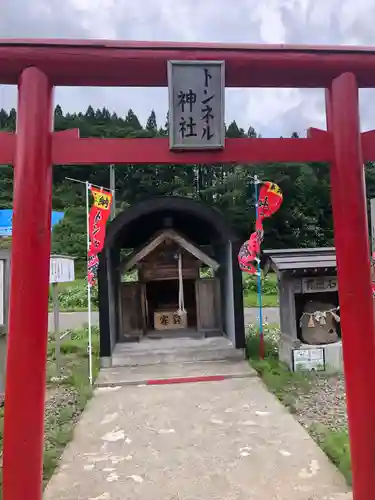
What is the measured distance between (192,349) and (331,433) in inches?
196

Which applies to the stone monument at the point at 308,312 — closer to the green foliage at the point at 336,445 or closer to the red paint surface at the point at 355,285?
the green foliage at the point at 336,445

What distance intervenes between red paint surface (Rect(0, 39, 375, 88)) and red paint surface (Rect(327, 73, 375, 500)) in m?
0.21

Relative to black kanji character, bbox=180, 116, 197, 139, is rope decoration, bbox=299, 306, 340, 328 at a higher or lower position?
lower

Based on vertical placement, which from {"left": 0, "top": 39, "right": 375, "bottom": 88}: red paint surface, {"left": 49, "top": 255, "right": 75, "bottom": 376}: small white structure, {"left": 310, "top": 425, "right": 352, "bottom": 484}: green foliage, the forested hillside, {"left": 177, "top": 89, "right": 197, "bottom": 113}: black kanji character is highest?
the forested hillside

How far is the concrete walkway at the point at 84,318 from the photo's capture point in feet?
56.4

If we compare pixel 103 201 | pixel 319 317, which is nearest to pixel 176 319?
pixel 319 317

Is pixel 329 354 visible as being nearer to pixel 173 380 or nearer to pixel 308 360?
pixel 308 360

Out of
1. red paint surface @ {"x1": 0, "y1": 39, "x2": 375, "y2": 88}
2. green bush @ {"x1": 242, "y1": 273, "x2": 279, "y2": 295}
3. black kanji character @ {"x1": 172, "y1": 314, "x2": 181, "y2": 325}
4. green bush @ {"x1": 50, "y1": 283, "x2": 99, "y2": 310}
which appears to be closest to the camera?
red paint surface @ {"x1": 0, "y1": 39, "x2": 375, "y2": 88}

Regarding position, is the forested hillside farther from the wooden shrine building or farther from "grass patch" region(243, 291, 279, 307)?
the wooden shrine building

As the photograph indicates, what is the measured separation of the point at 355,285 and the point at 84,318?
17706 millimetres

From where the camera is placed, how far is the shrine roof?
8997 millimetres

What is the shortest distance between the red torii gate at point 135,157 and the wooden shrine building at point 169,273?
6509 millimetres

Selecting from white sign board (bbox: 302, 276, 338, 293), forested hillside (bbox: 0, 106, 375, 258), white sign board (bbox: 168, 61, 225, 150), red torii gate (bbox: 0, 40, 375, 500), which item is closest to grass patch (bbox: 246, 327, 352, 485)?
red torii gate (bbox: 0, 40, 375, 500)

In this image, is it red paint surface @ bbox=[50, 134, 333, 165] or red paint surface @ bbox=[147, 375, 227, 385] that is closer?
red paint surface @ bbox=[50, 134, 333, 165]
